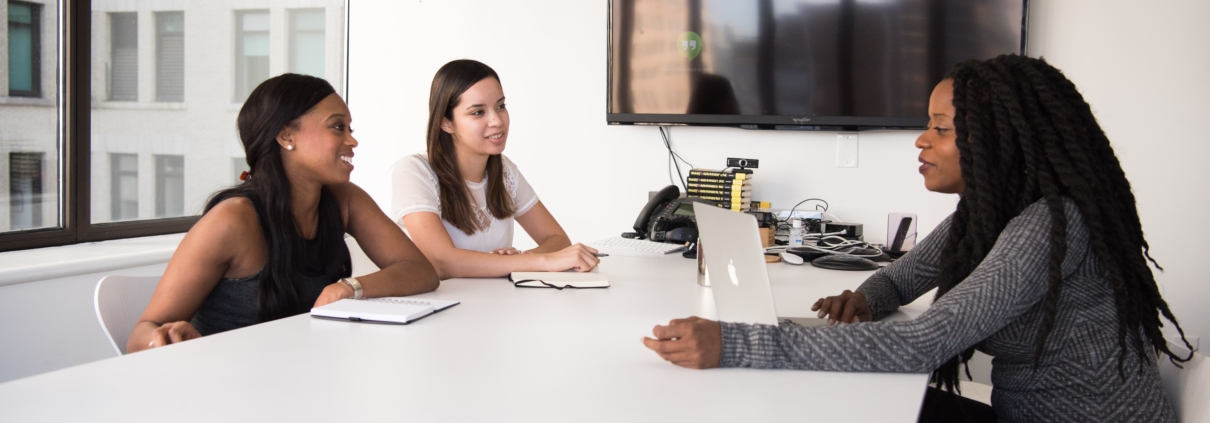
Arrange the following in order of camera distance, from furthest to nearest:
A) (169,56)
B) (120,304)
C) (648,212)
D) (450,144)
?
1. (169,56)
2. (648,212)
3. (450,144)
4. (120,304)

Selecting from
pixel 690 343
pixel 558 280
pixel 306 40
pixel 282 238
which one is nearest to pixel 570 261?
pixel 558 280

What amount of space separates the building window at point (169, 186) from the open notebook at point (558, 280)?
89.1 inches

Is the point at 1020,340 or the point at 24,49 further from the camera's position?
the point at 24,49

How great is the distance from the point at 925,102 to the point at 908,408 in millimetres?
2474

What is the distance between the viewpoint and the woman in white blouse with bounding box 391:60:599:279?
2.22 meters

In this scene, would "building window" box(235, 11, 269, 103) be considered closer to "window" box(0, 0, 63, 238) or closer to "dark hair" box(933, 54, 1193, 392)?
"window" box(0, 0, 63, 238)

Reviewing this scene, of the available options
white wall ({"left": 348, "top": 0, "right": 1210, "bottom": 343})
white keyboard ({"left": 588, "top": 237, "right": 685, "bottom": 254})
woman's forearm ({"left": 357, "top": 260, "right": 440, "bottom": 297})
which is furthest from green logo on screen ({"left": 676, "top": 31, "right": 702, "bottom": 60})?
woman's forearm ({"left": 357, "top": 260, "right": 440, "bottom": 297})

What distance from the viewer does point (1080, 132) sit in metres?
1.22

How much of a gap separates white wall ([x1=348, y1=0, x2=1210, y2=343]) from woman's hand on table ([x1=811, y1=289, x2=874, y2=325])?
1.86 meters

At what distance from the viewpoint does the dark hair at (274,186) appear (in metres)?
1.71

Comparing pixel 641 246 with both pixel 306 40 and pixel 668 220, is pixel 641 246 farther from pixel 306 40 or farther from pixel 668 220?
pixel 306 40

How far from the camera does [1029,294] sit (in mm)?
1156

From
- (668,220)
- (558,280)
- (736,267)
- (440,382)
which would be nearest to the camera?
(440,382)

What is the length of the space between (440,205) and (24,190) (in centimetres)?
162
